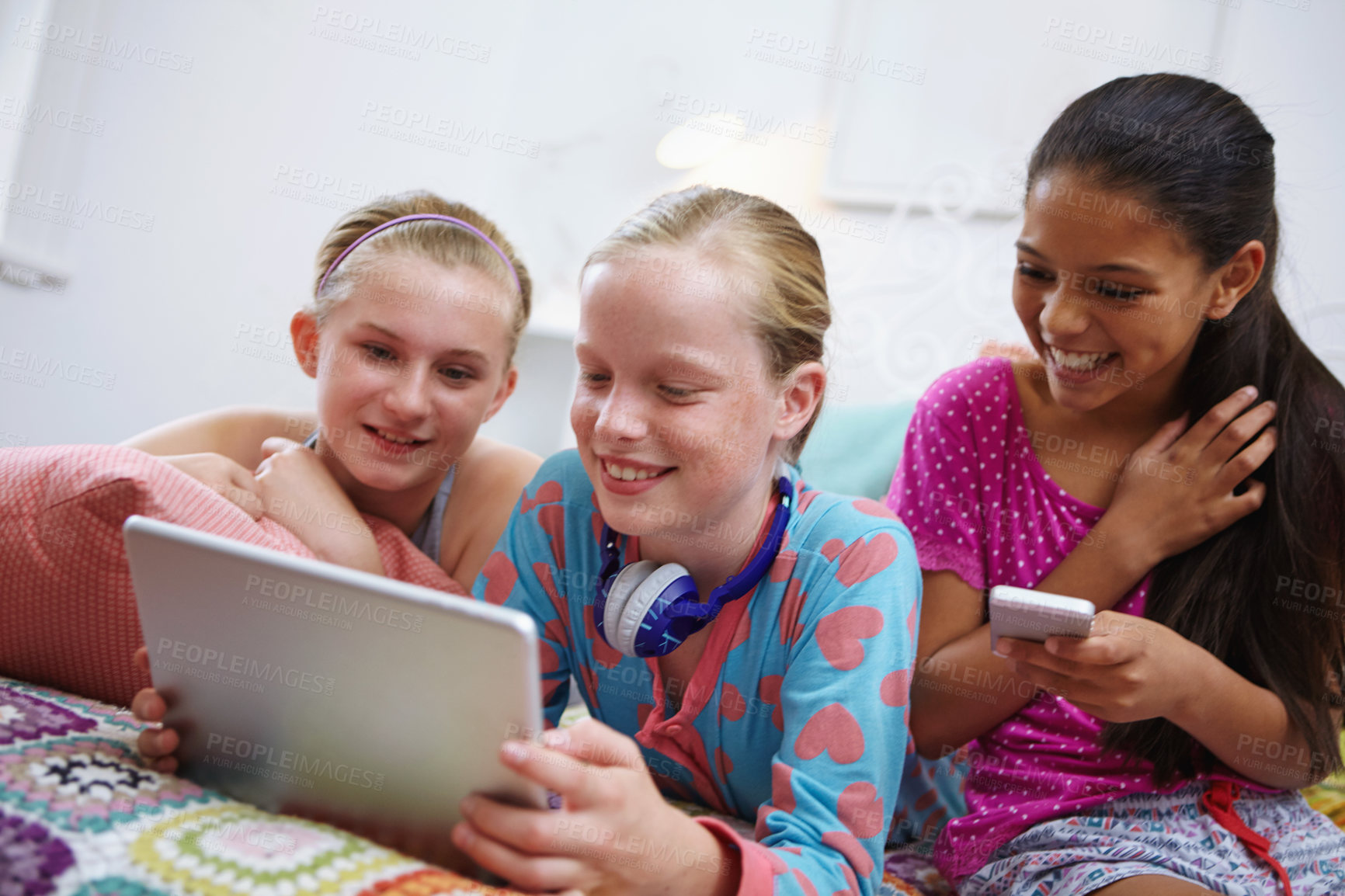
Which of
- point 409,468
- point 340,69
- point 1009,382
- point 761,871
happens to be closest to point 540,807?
point 761,871

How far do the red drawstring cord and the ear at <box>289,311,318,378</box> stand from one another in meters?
1.32

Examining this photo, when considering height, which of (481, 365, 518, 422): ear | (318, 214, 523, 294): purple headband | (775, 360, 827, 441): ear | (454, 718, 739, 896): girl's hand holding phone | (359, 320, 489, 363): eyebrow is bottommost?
(454, 718, 739, 896): girl's hand holding phone

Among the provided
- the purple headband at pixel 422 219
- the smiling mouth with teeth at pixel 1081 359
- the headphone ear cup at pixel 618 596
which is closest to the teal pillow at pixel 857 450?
the smiling mouth with teeth at pixel 1081 359

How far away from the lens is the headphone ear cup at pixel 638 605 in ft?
3.23

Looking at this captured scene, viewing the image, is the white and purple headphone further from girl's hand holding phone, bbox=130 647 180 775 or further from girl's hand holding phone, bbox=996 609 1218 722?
girl's hand holding phone, bbox=130 647 180 775

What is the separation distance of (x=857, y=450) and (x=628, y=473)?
80 centimetres

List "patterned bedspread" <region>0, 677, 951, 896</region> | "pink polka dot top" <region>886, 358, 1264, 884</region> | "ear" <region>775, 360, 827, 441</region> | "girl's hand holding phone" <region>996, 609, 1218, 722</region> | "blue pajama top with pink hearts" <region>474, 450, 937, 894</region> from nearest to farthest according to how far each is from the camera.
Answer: "patterned bedspread" <region>0, 677, 951, 896</region>, "blue pajama top with pink hearts" <region>474, 450, 937, 894</region>, "girl's hand holding phone" <region>996, 609, 1218, 722</region>, "ear" <region>775, 360, 827, 441</region>, "pink polka dot top" <region>886, 358, 1264, 884</region>

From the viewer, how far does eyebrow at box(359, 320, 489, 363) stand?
4.42 feet

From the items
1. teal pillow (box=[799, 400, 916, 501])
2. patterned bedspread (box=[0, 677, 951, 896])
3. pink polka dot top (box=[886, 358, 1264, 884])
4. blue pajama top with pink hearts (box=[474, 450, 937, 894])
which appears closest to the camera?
patterned bedspread (box=[0, 677, 951, 896])

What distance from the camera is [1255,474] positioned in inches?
48.7

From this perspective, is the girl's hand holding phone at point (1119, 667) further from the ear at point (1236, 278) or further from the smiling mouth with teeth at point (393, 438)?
the smiling mouth with teeth at point (393, 438)

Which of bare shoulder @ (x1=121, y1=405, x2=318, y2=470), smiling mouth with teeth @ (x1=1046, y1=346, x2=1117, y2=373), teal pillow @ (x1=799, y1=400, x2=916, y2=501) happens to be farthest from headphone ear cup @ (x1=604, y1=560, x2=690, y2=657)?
bare shoulder @ (x1=121, y1=405, x2=318, y2=470)

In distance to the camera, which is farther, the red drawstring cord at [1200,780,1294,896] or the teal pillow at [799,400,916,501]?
the teal pillow at [799,400,916,501]

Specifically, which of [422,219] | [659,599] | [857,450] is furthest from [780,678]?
[422,219]
